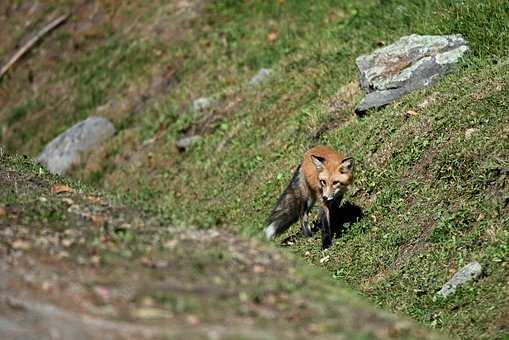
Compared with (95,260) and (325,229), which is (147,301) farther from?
(325,229)

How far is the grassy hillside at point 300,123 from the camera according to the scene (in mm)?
10469

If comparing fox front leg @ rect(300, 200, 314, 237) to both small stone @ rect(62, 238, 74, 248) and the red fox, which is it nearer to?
the red fox

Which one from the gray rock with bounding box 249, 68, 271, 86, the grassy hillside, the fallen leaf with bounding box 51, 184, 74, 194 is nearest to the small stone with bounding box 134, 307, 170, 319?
the grassy hillside

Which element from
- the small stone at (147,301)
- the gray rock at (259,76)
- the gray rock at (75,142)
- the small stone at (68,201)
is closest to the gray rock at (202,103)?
the gray rock at (259,76)

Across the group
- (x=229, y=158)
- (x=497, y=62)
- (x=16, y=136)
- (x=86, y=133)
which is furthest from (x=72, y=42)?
(x=497, y=62)

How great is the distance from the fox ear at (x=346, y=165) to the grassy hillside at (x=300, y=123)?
1.89 ft

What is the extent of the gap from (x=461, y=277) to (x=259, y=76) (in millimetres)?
10575

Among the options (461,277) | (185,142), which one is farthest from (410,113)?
(185,142)

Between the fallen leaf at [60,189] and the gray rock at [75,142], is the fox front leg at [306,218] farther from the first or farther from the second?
the gray rock at [75,142]

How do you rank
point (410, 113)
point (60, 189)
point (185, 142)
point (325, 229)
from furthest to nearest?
1. point (185, 142)
2. point (410, 113)
3. point (325, 229)
4. point (60, 189)

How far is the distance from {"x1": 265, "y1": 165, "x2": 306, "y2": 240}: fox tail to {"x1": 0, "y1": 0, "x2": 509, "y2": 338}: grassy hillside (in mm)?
268

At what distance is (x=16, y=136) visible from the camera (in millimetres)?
23516

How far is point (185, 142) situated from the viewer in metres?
18.8

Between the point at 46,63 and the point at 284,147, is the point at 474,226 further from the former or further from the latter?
the point at 46,63
